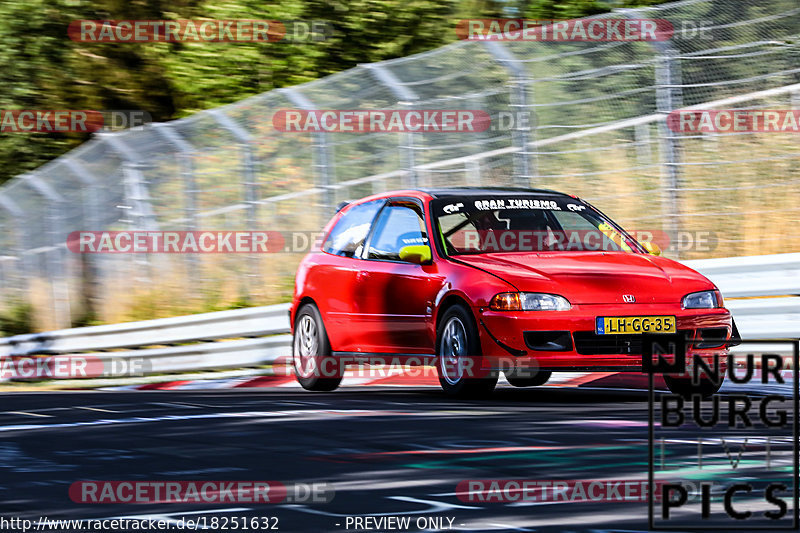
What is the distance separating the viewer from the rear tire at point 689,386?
9.49m

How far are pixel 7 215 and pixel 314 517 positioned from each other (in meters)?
17.0

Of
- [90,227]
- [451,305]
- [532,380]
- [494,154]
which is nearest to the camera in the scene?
[451,305]

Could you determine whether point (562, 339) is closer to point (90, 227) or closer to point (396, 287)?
point (396, 287)

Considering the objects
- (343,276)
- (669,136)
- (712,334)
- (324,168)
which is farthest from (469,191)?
(324,168)

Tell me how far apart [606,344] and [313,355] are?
3093mm

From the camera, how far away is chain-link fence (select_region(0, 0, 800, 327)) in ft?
45.6

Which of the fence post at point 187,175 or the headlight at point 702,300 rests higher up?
the fence post at point 187,175

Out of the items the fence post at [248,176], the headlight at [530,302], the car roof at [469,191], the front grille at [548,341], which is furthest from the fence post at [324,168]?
the front grille at [548,341]

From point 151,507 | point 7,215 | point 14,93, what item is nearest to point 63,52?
point 14,93

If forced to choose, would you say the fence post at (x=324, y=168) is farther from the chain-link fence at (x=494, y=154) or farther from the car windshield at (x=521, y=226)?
the car windshield at (x=521, y=226)

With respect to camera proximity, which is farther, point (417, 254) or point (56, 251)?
point (56, 251)

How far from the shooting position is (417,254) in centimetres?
1060

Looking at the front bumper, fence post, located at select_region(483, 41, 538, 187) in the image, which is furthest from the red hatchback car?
fence post, located at select_region(483, 41, 538, 187)

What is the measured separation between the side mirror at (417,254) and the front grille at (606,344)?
1.45m
